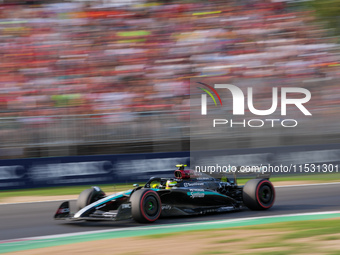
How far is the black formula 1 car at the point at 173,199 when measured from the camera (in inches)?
286

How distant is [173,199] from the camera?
7.89 m

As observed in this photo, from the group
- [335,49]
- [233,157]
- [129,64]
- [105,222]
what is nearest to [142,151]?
[233,157]

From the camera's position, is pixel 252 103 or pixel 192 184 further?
pixel 252 103

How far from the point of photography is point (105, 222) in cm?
781

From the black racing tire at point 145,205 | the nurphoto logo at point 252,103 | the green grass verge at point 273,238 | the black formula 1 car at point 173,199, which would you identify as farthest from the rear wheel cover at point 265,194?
the nurphoto logo at point 252,103

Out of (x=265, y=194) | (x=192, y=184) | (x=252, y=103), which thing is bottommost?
(x=265, y=194)

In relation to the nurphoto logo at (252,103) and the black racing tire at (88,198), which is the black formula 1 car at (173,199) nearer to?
the black racing tire at (88,198)

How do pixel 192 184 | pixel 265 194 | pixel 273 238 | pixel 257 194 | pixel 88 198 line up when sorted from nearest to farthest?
pixel 273 238
pixel 88 198
pixel 192 184
pixel 257 194
pixel 265 194

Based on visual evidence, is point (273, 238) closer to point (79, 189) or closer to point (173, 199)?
point (173, 199)

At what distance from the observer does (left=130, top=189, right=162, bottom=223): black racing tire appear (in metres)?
7.18

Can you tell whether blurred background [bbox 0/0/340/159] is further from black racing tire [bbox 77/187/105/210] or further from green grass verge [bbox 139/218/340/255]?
green grass verge [bbox 139/218/340/255]

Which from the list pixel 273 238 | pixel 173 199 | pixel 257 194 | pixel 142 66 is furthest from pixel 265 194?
pixel 142 66

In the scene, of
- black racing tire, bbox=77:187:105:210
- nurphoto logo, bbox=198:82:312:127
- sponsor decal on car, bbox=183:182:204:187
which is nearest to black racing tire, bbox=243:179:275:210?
sponsor decal on car, bbox=183:182:204:187

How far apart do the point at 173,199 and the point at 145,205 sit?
68 centimetres
